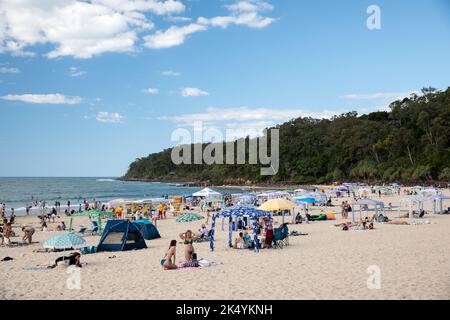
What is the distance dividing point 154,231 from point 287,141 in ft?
308

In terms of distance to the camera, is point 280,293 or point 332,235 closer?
point 280,293

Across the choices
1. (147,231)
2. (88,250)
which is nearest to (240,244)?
(88,250)

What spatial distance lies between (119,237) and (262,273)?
666cm

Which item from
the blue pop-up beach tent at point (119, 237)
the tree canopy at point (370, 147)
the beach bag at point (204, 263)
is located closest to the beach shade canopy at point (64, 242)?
the blue pop-up beach tent at point (119, 237)

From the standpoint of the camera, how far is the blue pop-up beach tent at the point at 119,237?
1525 centimetres

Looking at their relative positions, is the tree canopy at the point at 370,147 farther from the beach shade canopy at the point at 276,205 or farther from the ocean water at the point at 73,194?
the beach shade canopy at the point at 276,205

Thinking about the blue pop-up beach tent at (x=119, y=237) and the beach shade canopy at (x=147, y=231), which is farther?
the beach shade canopy at (x=147, y=231)

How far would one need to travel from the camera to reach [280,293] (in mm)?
8758

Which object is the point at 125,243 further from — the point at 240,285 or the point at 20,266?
the point at 240,285

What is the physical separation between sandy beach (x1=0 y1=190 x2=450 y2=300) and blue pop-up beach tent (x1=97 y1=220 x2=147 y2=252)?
0.48 meters

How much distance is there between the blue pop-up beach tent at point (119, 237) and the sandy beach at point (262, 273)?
0.48 m

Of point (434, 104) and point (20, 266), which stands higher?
point (434, 104)

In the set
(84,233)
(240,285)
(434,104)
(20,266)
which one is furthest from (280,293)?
(434,104)
